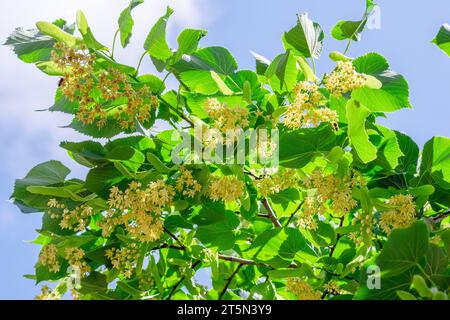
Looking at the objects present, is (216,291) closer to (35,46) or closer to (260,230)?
(260,230)

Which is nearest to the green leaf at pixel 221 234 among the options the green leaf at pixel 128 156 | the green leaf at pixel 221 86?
the green leaf at pixel 128 156

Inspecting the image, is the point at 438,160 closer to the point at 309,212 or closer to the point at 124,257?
the point at 309,212

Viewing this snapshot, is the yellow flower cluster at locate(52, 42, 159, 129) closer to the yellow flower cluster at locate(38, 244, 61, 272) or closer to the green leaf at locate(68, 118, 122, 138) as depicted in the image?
the green leaf at locate(68, 118, 122, 138)

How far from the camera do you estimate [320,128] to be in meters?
1.93

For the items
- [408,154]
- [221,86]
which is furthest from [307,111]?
[408,154]

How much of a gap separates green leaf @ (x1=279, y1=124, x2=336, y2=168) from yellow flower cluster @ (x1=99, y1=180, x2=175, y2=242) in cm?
38

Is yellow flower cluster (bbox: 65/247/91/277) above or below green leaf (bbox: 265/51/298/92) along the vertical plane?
below

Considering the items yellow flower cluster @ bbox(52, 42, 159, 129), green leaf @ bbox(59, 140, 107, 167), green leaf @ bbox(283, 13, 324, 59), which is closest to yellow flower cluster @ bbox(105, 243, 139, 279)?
green leaf @ bbox(59, 140, 107, 167)

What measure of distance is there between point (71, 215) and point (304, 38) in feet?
3.33

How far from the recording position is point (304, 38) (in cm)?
216

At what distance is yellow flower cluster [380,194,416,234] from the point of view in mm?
1848

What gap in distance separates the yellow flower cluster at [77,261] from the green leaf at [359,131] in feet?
3.32

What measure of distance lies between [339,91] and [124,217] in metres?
0.78

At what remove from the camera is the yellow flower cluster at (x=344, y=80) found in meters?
1.93
